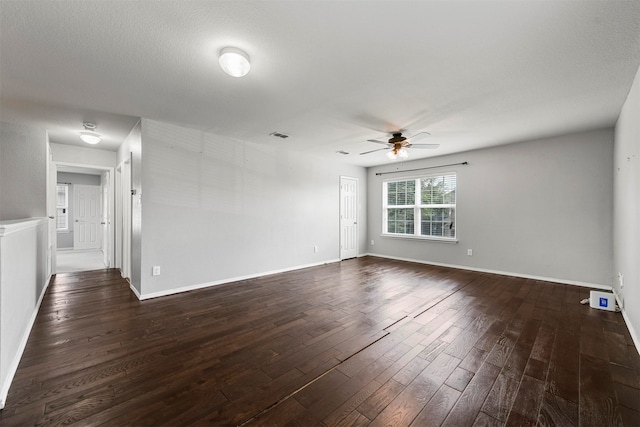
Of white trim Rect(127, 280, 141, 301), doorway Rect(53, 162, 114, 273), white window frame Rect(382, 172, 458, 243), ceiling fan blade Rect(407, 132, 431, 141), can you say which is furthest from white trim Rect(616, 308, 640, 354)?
doorway Rect(53, 162, 114, 273)

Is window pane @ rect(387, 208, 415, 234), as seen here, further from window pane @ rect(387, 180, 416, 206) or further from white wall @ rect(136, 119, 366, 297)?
white wall @ rect(136, 119, 366, 297)

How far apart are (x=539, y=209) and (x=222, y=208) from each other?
17.8ft

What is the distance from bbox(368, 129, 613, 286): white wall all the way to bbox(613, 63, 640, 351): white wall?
1.46 feet

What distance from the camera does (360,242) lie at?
7.02m

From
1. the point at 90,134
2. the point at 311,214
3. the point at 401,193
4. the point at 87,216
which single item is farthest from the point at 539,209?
the point at 87,216

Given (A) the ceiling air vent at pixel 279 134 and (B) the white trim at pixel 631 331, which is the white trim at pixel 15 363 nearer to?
(A) the ceiling air vent at pixel 279 134

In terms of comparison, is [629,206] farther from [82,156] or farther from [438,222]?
[82,156]

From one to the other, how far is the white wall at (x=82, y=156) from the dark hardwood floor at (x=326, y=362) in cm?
269

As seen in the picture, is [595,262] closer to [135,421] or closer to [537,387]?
[537,387]

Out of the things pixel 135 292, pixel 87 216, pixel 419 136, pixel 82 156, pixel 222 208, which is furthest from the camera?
pixel 87 216

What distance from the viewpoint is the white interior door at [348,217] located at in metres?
6.54

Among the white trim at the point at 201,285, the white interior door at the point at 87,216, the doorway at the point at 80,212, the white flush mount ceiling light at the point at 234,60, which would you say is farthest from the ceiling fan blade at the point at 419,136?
the white interior door at the point at 87,216

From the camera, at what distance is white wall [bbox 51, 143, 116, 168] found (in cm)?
481

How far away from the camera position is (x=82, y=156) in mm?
5043
